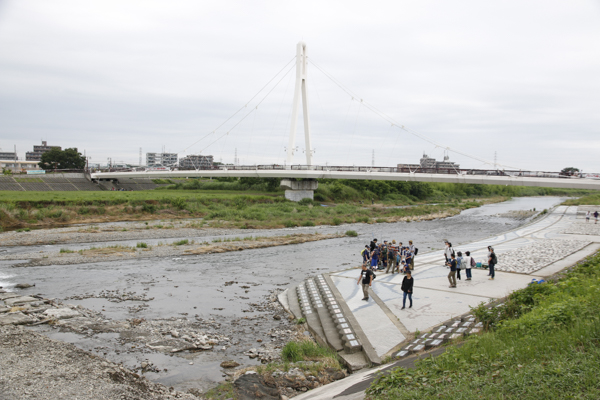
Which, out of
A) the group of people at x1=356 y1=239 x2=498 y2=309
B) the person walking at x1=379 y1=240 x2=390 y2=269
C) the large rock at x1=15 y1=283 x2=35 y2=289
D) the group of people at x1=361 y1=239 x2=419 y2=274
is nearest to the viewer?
the group of people at x1=356 y1=239 x2=498 y2=309

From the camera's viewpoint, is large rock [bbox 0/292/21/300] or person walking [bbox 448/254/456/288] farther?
person walking [bbox 448/254/456/288]

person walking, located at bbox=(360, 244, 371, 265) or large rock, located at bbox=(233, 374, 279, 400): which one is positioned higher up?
person walking, located at bbox=(360, 244, 371, 265)

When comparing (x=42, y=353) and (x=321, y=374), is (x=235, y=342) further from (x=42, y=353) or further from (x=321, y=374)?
(x=42, y=353)

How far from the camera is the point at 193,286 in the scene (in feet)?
60.0

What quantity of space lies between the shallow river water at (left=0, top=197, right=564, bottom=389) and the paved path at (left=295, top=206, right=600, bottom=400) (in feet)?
9.33

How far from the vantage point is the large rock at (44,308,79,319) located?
13.2 meters

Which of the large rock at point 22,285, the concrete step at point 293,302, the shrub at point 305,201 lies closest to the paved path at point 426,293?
the concrete step at point 293,302

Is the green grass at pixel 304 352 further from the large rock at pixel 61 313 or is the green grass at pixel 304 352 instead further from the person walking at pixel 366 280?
the large rock at pixel 61 313

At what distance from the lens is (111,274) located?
20266 mm

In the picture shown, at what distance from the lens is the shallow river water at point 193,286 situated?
10570 millimetres

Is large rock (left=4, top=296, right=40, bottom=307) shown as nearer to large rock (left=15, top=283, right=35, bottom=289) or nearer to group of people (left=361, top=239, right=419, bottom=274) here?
large rock (left=15, top=283, right=35, bottom=289)

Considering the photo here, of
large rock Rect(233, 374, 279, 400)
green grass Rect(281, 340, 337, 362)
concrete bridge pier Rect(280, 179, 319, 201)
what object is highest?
concrete bridge pier Rect(280, 179, 319, 201)

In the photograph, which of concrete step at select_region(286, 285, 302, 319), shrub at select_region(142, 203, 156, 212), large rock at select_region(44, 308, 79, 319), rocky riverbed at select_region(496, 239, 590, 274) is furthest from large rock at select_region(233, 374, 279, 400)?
shrub at select_region(142, 203, 156, 212)

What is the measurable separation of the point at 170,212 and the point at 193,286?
100 ft
